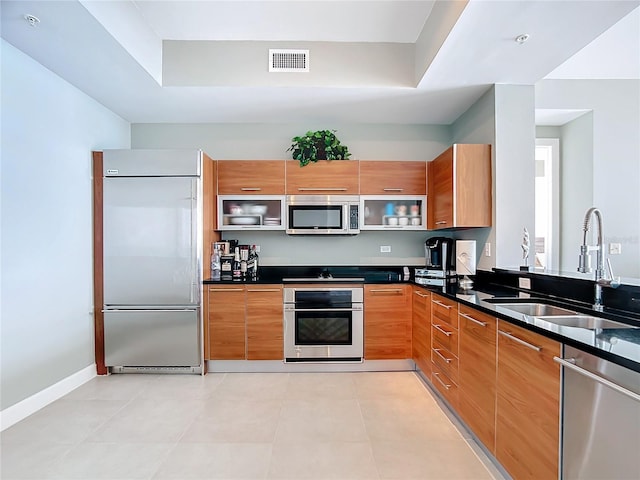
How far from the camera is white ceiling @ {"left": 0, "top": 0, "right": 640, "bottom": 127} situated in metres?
2.05

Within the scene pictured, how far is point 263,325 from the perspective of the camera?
3.28 m

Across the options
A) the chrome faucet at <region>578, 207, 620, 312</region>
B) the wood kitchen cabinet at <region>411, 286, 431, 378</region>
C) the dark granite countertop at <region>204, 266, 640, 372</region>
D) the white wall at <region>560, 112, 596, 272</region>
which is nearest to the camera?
the dark granite countertop at <region>204, 266, 640, 372</region>

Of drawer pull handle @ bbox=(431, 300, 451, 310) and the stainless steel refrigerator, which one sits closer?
drawer pull handle @ bbox=(431, 300, 451, 310)

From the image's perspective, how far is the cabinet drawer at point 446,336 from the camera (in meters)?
2.34

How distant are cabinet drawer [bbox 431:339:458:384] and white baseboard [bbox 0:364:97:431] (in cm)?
297

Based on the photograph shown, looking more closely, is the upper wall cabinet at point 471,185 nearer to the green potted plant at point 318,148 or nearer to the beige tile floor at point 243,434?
the green potted plant at point 318,148

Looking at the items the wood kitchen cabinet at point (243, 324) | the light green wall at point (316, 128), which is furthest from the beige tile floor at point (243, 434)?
the light green wall at point (316, 128)

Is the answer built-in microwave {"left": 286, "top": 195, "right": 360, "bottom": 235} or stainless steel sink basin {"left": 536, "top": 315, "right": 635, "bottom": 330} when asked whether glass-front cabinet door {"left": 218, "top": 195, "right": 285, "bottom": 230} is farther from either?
stainless steel sink basin {"left": 536, "top": 315, "right": 635, "bottom": 330}

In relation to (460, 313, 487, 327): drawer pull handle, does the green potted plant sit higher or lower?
higher

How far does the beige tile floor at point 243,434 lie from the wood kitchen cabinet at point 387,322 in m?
0.33

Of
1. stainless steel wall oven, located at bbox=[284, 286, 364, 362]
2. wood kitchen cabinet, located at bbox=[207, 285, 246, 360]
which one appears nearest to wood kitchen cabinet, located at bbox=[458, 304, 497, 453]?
stainless steel wall oven, located at bbox=[284, 286, 364, 362]

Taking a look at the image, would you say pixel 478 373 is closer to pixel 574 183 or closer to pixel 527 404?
pixel 527 404

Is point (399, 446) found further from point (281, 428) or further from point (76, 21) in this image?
point (76, 21)

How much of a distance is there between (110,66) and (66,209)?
1.20 metres
